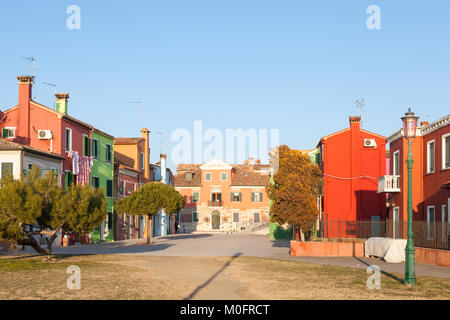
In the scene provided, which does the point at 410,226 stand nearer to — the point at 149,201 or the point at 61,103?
the point at 149,201

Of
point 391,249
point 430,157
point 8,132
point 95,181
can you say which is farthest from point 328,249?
point 8,132

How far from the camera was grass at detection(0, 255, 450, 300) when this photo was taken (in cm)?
1480

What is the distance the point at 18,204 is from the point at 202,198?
56.5 metres

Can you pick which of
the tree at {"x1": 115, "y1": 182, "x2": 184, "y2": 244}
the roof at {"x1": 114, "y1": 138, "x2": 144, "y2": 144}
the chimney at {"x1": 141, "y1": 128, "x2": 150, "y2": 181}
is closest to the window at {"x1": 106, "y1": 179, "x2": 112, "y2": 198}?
the tree at {"x1": 115, "y1": 182, "x2": 184, "y2": 244}

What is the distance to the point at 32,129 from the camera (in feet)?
127

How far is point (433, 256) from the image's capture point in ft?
81.4

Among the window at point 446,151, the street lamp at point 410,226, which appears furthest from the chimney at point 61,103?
the street lamp at point 410,226

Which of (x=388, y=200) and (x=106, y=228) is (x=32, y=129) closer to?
(x=106, y=228)

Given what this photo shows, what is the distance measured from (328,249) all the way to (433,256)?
6999 mm

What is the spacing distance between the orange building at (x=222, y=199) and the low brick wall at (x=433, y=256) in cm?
5272

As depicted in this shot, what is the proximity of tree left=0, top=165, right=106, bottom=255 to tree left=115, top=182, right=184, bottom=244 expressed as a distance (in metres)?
14.2

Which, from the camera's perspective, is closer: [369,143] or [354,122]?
[369,143]

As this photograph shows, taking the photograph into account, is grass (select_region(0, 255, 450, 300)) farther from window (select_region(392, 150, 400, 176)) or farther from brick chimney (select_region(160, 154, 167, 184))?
brick chimney (select_region(160, 154, 167, 184))
